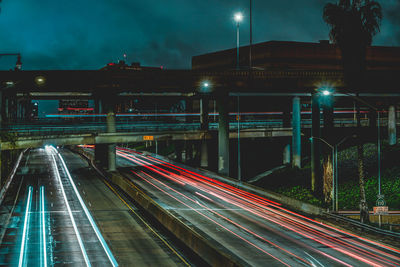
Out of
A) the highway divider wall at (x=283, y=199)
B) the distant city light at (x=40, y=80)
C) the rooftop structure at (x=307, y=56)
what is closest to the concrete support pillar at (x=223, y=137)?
the highway divider wall at (x=283, y=199)

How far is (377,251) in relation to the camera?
2294 centimetres

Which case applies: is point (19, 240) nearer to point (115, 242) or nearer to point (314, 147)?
point (115, 242)

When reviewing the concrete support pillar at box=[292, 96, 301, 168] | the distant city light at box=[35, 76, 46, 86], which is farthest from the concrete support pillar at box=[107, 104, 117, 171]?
the concrete support pillar at box=[292, 96, 301, 168]

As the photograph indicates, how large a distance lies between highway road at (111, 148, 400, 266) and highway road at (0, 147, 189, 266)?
12.4 feet

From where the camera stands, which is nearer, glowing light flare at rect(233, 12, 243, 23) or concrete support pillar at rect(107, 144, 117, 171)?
glowing light flare at rect(233, 12, 243, 23)

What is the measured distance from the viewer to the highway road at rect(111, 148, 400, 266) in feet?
69.1

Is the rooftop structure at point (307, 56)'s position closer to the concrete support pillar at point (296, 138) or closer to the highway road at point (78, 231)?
the concrete support pillar at point (296, 138)

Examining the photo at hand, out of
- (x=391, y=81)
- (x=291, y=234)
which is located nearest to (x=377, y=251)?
(x=291, y=234)

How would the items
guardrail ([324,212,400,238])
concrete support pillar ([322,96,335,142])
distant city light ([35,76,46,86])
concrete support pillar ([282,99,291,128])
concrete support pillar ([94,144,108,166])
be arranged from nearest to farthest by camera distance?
guardrail ([324,212,400,238]), concrete support pillar ([322,96,335,142]), distant city light ([35,76,46,86]), concrete support pillar ([94,144,108,166]), concrete support pillar ([282,99,291,128])

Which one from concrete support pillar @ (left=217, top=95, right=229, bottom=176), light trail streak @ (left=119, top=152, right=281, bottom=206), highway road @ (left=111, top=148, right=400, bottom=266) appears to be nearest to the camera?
highway road @ (left=111, top=148, right=400, bottom=266)

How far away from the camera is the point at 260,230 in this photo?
27219 millimetres

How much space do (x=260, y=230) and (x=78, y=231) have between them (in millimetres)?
12055

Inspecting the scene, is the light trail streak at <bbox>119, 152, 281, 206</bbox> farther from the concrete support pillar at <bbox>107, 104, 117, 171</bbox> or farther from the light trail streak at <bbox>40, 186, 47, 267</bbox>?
the light trail streak at <bbox>40, 186, 47, 267</bbox>

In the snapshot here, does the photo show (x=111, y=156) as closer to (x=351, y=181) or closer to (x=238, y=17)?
(x=238, y=17)
